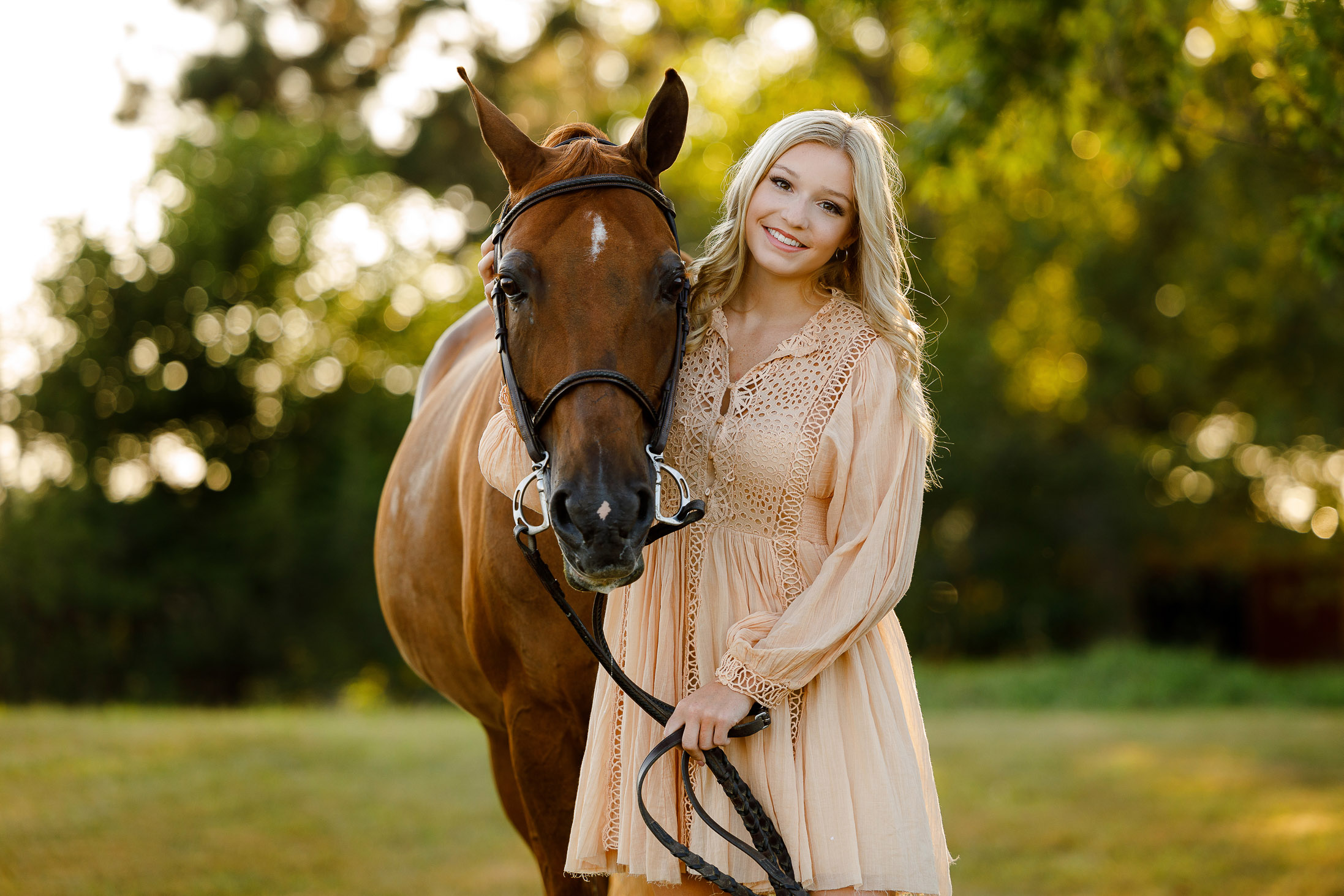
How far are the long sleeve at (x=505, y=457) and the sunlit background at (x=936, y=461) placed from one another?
270 centimetres

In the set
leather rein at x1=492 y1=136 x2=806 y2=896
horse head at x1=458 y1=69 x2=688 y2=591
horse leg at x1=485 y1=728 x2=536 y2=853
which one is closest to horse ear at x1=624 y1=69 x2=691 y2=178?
horse head at x1=458 y1=69 x2=688 y2=591

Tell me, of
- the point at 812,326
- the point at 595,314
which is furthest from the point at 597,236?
the point at 812,326

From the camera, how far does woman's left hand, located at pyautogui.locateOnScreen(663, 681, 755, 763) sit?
1.96 meters

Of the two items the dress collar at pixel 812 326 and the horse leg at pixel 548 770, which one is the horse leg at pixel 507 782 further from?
the dress collar at pixel 812 326

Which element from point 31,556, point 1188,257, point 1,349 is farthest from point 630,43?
point 31,556

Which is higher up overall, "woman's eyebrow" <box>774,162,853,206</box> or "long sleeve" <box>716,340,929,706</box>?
"woman's eyebrow" <box>774,162,853,206</box>

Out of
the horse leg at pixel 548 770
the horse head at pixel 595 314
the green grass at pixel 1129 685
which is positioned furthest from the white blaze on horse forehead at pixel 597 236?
the green grass at pixel 1129 685

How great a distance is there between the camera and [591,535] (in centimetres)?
181

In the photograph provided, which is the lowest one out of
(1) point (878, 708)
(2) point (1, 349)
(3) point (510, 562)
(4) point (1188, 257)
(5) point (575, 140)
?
(1) point (878, 708)

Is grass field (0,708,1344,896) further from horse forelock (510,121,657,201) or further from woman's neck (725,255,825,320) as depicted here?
horse forelock (510,121,657,201)

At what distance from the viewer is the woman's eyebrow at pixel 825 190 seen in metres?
2.15

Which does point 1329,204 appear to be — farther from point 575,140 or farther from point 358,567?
point 358,567

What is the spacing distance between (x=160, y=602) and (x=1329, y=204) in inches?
518

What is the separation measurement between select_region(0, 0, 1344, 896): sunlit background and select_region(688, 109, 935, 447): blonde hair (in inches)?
77.1
